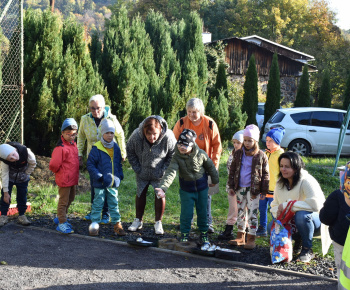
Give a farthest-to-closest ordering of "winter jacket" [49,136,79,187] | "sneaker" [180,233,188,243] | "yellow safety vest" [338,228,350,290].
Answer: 1. "winter jacket" [49,136,79,187]
2. "sneaker" [180,233,188,243]
3. "yellow safety vest" [338,228,350,290]

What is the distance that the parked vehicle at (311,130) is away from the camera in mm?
14844

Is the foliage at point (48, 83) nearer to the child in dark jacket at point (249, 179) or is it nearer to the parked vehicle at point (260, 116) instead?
the child in dark jacket at point (249, 179)

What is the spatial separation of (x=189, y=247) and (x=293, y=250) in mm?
1308

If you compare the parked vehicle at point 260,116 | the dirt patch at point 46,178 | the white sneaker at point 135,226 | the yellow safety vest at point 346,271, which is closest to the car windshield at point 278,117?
the parked vehicle at point 260,116

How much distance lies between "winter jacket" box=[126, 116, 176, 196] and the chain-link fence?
11.4ft

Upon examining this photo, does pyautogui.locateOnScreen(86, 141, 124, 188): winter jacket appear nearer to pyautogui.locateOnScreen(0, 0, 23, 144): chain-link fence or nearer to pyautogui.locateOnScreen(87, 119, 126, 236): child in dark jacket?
pyautogui.locateOnScreen(87, 119, 126, 236): child in dark jacket

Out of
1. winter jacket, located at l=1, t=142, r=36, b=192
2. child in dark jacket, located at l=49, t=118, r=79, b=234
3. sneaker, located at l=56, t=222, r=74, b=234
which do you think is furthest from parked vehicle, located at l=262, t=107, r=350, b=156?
winter jacket, located at l=1, t=142, r=36, b=192

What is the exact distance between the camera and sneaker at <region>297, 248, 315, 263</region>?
509cm

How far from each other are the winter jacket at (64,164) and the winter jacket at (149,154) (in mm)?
792

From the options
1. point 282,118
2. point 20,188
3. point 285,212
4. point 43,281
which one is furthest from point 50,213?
point 282,118

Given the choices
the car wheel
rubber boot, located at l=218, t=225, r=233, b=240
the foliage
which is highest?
the foliage

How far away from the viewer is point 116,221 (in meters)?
6.05

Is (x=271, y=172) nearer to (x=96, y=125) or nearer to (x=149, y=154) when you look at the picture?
(x=149, y=154)

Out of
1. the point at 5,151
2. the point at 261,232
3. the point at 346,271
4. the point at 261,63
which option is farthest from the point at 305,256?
the point at 261,63
